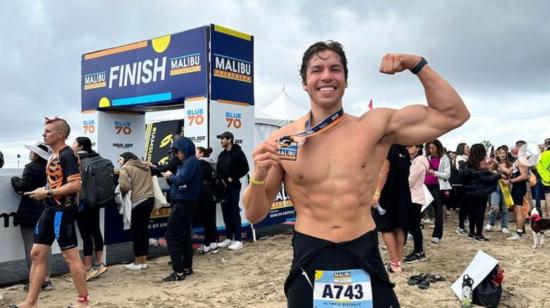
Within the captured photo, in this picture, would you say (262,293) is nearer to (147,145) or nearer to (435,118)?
(435,118)

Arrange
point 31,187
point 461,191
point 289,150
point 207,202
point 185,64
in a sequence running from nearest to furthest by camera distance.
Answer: point 289,150, point 31,187, point 207,202, point 185,64, point 461,191

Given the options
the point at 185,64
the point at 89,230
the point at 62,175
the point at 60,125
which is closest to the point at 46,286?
the point at 89,230

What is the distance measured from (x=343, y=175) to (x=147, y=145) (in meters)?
12.1

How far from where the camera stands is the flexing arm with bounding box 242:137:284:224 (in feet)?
6.00

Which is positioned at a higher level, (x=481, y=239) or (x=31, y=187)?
(x=31, y=187)

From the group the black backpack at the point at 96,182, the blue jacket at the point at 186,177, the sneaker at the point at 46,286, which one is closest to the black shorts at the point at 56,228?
the black backpack at the point at 96,182

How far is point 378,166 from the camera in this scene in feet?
6.71

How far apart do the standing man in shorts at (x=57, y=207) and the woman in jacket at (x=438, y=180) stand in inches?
217

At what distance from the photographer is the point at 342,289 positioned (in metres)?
1.90

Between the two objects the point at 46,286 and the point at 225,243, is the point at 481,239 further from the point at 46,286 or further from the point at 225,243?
the point at 46,286

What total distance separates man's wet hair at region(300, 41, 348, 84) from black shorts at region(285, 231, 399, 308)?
77cm

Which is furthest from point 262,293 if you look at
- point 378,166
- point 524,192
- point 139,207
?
point 524,192

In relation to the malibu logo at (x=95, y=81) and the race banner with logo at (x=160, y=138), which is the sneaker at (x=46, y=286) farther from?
the race banner with logo at (x=160, y=138)

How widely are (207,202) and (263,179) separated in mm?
5149
